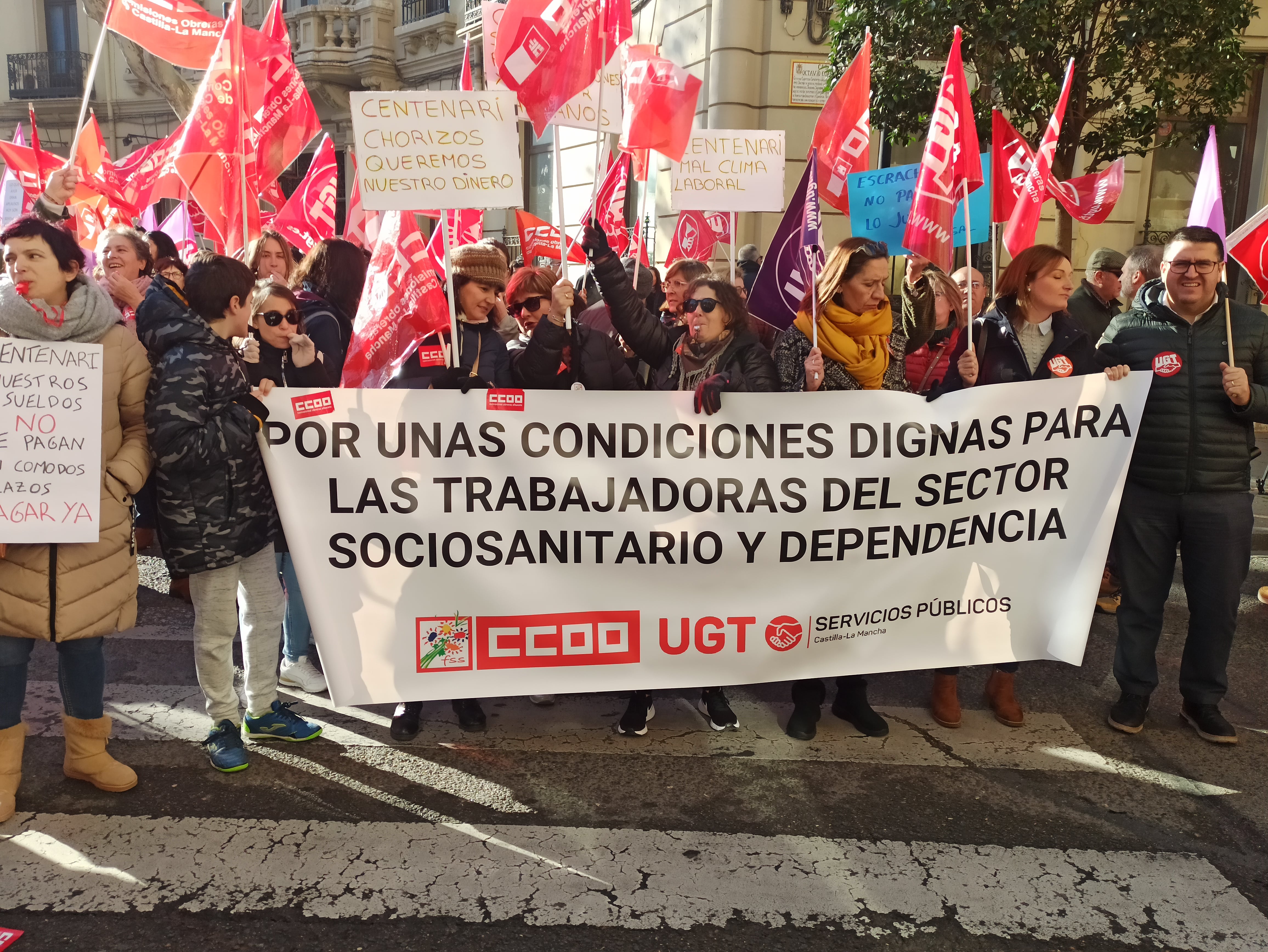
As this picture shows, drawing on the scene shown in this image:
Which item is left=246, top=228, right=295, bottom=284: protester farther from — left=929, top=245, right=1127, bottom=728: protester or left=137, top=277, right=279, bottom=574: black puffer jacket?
left=929, top=245, right=1127, bottom=728: protester

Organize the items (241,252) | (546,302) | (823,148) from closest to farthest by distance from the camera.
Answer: (546,302), (823,148), (241,252)

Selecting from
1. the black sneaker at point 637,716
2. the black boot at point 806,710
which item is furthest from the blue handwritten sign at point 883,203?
the black sneaker at point 637,716

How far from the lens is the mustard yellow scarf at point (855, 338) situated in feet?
12.9

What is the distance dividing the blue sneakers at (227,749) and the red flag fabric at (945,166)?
327 centimetres

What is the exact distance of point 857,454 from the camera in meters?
3.79

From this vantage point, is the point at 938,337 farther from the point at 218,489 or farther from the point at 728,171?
the point at 218,489

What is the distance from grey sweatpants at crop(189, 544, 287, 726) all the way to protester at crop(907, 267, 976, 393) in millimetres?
2982

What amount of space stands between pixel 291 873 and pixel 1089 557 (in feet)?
10.1

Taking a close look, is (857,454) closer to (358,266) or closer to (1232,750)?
(1232,750)

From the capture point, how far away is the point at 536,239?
796 centimetres

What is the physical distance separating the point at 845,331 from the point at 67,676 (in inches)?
119

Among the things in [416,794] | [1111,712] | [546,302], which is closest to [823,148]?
[546,302]

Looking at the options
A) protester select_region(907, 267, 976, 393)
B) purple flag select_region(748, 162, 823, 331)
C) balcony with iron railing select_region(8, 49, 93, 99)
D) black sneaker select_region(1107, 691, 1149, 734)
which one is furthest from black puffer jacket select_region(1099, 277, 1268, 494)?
balcony with iron railing select_region(8, 49, 93, 99)

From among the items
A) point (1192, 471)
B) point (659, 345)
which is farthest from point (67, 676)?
point (1192, 471)
